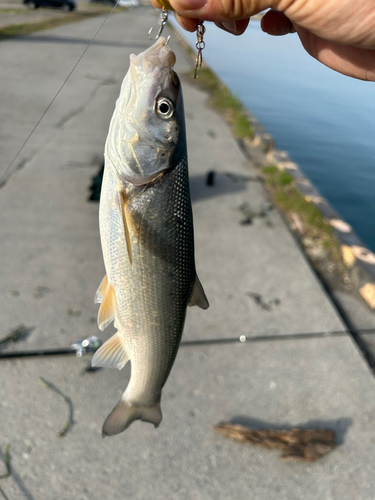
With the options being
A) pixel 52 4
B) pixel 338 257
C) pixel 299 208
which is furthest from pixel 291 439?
pixel 52 4

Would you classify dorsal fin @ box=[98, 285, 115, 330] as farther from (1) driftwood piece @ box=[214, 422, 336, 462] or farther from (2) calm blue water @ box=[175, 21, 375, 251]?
(2) calm blue water @ box=[175, 21, 375, 251]

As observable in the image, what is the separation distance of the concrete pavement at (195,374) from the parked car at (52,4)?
30.0 m

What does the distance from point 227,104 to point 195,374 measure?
8213 mm

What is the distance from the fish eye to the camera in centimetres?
167

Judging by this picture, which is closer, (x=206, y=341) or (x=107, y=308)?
(x=107, y=308)

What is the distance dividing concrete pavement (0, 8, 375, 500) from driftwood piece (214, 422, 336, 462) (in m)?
0.05

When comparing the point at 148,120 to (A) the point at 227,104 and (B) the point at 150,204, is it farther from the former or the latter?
(A) the point at 227,104

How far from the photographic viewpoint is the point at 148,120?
1.69 meters

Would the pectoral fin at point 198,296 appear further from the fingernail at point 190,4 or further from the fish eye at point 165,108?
the fingernail at point 190,4

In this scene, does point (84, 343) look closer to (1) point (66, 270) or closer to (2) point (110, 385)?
(2) point (110, 385)

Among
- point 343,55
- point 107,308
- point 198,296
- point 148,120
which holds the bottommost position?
point 107,308

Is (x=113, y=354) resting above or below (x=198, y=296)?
below

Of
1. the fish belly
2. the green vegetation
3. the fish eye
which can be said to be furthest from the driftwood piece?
the green vegetation

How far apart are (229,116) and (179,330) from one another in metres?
8.40
